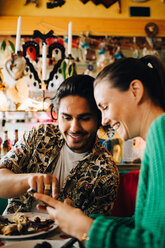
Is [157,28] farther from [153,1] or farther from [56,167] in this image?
[56,167]

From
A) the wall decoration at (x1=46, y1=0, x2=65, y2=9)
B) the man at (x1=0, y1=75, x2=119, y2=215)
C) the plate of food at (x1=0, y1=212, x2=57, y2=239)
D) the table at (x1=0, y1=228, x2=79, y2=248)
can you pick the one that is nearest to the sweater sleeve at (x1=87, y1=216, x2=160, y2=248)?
the table at (x1=0, y1=228, x2=79, y2=248)

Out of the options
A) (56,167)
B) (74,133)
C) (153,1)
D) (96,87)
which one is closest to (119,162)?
(56,167)

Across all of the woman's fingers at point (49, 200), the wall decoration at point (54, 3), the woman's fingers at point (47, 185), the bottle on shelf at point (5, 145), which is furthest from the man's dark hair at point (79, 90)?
the wall decoration at point (54, 3)

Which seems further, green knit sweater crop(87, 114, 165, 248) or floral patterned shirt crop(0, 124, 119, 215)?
floral patterned shirt crop(0, 124, 119, 215)

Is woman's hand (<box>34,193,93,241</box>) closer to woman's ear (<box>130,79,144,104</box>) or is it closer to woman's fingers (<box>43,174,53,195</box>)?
woman's fingers (<box>43,174,53,195</box>)

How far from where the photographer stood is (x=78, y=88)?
4.55ft

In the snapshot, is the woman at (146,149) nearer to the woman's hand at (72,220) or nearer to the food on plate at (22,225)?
the woman's hand at (72,220)

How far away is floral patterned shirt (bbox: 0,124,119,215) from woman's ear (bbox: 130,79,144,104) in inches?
24.0

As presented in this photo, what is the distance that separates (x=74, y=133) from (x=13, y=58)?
2.94ft

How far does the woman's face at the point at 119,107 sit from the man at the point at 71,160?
1.37 ft

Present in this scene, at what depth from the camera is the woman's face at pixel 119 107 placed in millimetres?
861

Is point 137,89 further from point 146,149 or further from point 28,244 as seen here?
point 28,244

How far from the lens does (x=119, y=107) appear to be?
34.3 inches

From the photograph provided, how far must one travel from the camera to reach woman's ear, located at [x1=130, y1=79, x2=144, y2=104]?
2.79 feet
